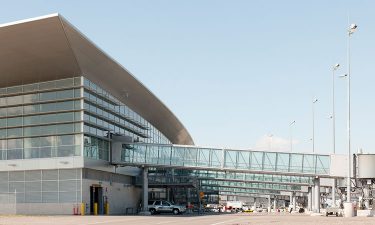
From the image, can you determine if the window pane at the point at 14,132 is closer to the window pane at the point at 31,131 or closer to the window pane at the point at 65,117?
the window pane at the point at 31,131

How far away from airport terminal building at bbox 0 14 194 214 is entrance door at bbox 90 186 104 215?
0.10m

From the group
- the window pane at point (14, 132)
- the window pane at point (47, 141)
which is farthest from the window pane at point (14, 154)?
the window pane at point (47, 141)

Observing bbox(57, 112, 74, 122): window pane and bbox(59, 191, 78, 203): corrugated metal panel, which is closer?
bbox(59, 191, 78, 203): corrugated metal panel

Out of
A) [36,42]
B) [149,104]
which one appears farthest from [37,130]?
[149,104]

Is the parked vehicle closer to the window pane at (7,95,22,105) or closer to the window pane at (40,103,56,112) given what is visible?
the window pane at (40,103,56,112)

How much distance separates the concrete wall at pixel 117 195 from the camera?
53.1 m

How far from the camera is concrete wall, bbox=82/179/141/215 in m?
53.1

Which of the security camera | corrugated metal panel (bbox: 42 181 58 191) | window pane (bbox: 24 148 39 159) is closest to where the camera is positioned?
the security camera

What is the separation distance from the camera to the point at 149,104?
69812 millimetres

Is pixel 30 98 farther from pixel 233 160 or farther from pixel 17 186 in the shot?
pixel 233 160

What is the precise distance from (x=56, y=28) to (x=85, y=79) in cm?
851

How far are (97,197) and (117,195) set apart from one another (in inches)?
190

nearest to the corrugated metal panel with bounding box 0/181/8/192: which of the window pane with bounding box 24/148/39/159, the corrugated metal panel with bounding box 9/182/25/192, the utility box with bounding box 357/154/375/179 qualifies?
the corrugated metal panel with bounding box 9/182/25/192

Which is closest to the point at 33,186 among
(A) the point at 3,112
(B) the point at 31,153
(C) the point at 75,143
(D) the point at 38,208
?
(D) the point at 38,208
